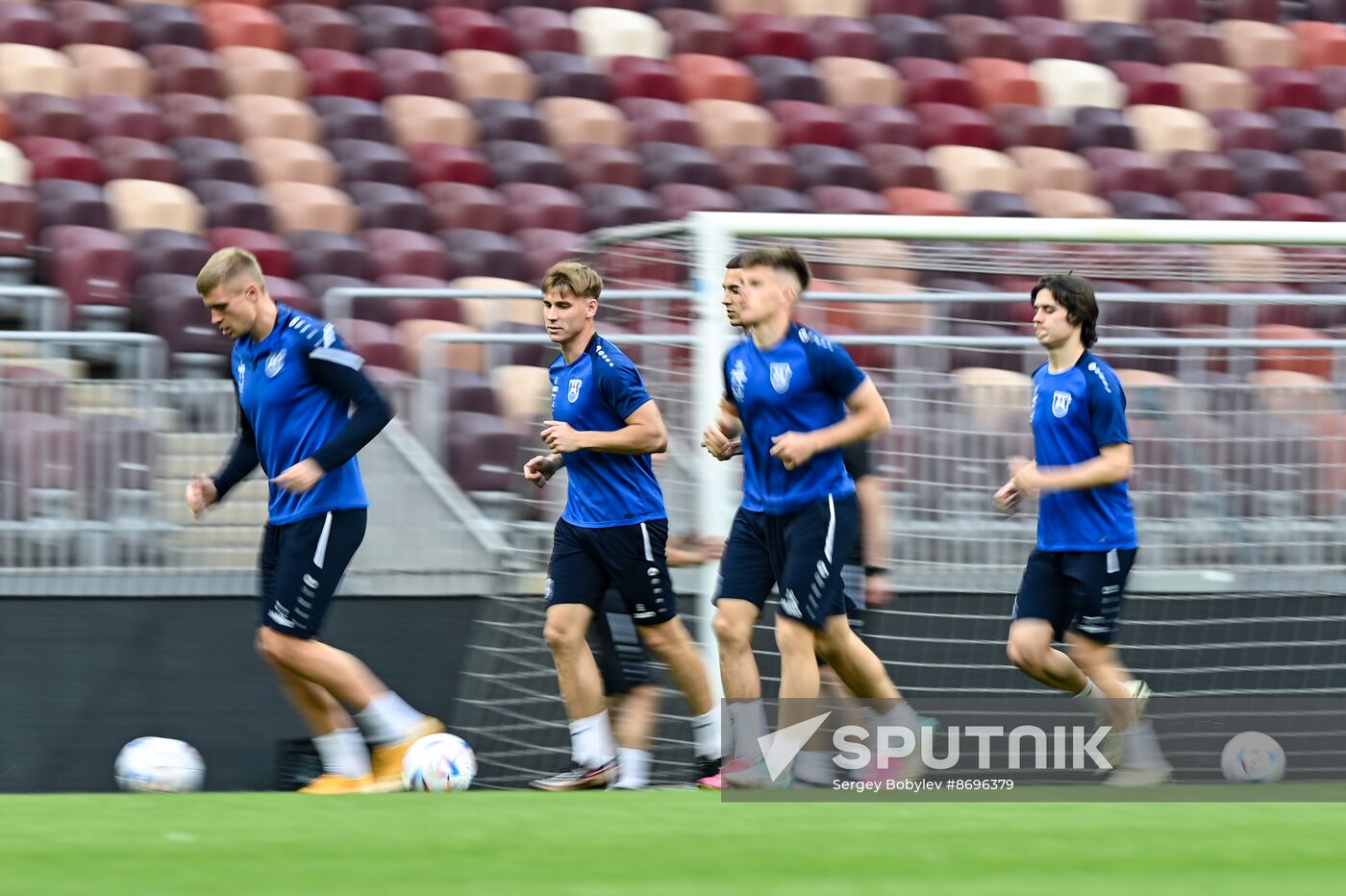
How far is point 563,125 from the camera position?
11609mm

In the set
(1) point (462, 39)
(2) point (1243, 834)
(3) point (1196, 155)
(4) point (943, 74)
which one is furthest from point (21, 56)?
(2) point (1243, 834)

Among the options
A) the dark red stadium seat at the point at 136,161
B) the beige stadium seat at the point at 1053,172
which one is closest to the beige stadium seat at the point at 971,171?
the beige stadium seat at the point at 1053,172

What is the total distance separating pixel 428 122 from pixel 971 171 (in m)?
3.75

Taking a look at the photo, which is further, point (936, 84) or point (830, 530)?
point (936, 84)

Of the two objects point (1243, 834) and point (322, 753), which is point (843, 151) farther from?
point (1243, 834)

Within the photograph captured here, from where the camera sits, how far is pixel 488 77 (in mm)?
11844

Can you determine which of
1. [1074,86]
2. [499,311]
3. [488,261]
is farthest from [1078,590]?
[1074,86]

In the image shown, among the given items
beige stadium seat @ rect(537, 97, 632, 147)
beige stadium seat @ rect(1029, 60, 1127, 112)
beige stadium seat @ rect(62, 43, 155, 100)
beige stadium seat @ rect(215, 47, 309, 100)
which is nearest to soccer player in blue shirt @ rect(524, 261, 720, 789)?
beige stadium seat @ rect(537, 97, 632, 147)

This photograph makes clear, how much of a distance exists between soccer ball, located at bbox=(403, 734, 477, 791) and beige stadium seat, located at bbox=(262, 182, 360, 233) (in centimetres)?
495

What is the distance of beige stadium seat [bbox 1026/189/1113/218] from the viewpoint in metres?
11.8

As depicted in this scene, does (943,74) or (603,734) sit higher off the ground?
(943,74)

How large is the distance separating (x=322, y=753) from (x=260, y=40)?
7.12 meters

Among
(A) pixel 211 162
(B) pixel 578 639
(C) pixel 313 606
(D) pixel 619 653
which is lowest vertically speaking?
(D) pixel 619 653

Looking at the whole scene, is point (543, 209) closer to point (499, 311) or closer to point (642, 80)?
point (642, 80)
